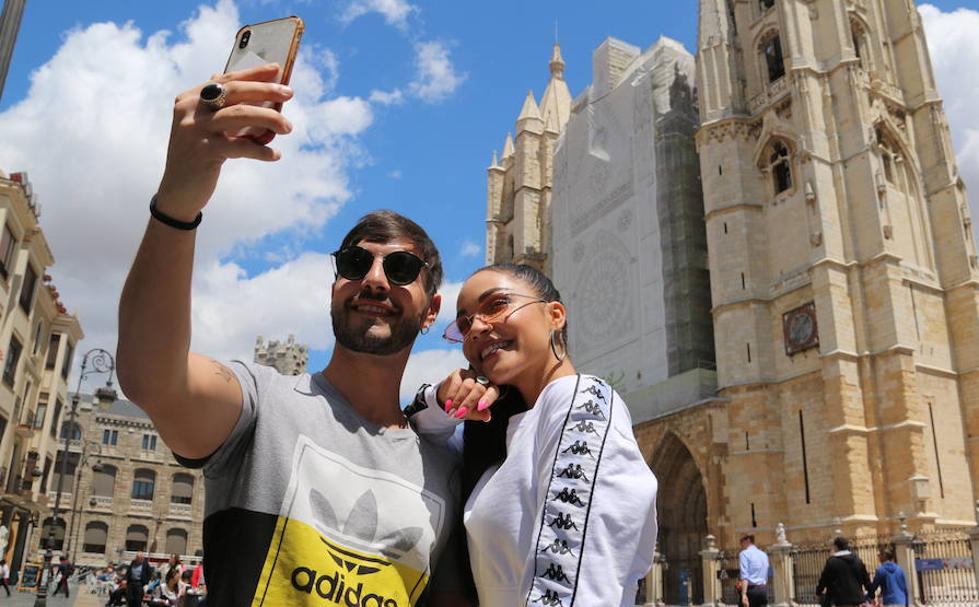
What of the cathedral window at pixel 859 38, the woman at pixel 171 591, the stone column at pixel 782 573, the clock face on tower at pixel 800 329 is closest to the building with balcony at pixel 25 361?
the woman at pixel 171 591

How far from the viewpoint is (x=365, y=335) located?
6.26 ft

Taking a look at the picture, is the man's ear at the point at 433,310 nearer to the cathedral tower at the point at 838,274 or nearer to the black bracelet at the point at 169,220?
the black bracelet at the point at 169,220

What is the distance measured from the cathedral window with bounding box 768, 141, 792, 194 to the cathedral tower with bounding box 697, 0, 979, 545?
0.22ft

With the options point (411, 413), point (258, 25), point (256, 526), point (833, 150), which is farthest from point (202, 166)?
point (833, 150)

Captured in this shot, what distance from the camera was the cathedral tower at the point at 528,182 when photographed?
3662cm

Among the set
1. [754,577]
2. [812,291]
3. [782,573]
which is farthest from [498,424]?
[812,291]

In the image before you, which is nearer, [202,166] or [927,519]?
[202,166]

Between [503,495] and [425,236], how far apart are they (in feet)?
2.80

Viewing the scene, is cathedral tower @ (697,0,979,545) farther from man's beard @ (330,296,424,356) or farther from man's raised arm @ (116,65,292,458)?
man's raised arm @ (116,65,292,458)

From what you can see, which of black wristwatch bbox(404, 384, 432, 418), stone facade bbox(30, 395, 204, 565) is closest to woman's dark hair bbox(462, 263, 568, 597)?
black wristwatch bbox(404, 384, 432, 418)

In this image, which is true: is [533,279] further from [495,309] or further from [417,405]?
[417,405]

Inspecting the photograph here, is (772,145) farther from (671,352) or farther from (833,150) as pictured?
(671,352)

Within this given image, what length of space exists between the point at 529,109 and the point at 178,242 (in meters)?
38.9

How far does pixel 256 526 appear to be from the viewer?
5.22 feet
